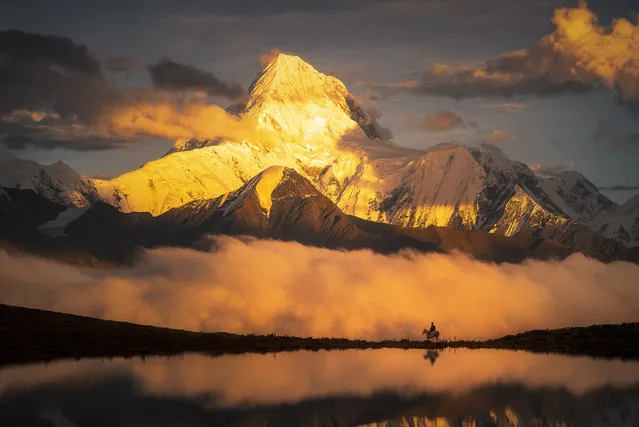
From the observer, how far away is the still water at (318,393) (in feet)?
324

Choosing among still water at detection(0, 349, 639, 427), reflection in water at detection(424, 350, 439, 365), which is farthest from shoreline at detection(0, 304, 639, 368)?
still water at detection(0, 349, 639, 427)

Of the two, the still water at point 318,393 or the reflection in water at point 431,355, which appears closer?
the still water at point 318,393

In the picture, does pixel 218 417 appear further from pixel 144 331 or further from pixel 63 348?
pixel 144 331

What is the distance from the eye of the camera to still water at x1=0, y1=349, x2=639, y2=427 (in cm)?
9888

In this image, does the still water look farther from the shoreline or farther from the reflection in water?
the shoreline

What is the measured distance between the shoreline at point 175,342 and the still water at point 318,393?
14.1m

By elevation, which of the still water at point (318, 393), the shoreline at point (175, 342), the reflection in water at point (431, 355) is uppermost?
the shoreline at point (175, 342)

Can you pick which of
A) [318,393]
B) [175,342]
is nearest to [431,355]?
[175,342]

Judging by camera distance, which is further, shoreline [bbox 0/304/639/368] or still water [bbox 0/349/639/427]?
shoreline [bbox 0/304/639/368]

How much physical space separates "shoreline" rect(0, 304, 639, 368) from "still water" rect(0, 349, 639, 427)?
14.1 meters

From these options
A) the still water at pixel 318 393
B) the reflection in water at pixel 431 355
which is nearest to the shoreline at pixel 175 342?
the reflection in water at pixel 431 355

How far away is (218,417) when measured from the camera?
99062 millimetres

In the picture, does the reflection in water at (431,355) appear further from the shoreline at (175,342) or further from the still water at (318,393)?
the shoreline at (175,342)

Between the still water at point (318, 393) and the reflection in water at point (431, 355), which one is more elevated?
the reflection in water at point (431, 355)
